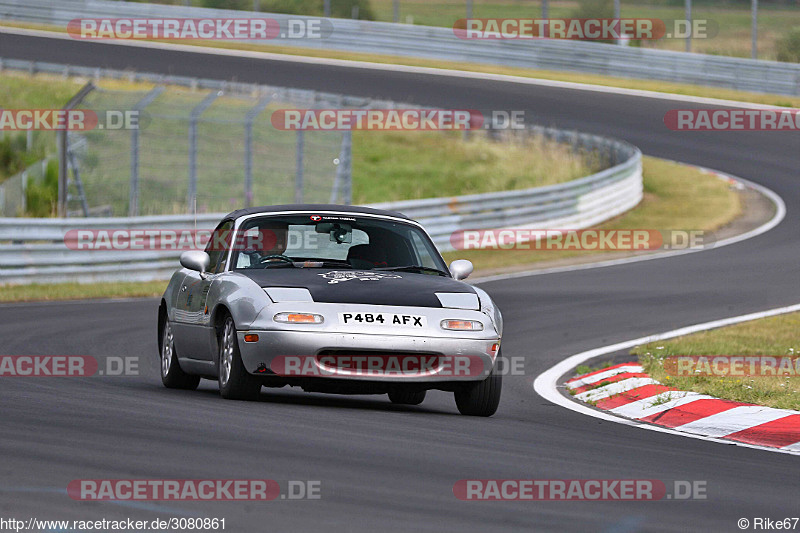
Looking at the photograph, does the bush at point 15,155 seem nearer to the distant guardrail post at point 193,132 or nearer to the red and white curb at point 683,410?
the distant guardrail post at point 193,132

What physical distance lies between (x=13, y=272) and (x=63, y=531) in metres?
15.2

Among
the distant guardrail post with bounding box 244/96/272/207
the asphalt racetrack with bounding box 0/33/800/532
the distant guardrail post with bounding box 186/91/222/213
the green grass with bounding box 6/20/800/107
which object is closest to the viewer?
the asphalt racetrack with bounding box 0/33/800/532

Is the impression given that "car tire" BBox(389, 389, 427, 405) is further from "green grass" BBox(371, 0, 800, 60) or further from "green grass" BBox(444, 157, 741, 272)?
"green grass" BBox(371, 0, 800, 60)

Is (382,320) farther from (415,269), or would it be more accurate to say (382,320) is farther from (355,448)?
(355,448)

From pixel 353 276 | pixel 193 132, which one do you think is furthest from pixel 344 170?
pixel 353 276

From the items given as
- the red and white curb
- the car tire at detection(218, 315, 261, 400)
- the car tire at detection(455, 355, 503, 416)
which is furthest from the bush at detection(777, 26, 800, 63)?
the car tire at detection(218, 315, 261, 400)

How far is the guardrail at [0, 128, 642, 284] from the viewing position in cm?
2000

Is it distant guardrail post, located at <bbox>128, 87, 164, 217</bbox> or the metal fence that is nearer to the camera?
distant guardrail post, located at <bbox>128, 87, 164, 217</bbox>

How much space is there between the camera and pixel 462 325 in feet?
31.1

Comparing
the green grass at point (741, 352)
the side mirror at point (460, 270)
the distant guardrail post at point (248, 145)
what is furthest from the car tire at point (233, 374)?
the distant guardrail post at point (248, 145)

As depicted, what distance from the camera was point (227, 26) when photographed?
4900 cm

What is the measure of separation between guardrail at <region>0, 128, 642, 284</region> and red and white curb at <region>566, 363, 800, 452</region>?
178 inches

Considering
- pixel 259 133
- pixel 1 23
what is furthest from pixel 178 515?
pixel 1 23

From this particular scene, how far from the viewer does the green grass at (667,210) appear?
24375 mm
